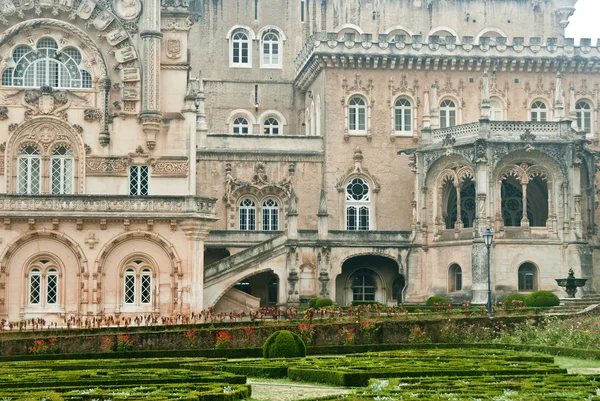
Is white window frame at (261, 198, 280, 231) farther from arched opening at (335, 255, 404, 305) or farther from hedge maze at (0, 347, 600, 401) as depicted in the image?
hedge maze at (0, 347, 600, 401)

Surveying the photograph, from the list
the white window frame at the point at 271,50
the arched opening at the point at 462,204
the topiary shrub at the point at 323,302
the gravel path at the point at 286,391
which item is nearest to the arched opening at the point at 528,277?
the arched opening at the point at 462,204

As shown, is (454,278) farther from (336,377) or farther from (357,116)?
(336,377)

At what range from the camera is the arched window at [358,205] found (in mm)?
61156

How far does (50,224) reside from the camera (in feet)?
157

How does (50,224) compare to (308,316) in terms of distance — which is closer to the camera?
(308,316)

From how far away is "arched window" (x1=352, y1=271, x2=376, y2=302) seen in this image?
2331 inches

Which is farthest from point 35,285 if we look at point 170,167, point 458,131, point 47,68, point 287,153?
point 458,131

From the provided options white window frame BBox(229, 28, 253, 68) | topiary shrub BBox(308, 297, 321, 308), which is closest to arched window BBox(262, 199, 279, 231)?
topiary shrub BBox(308, 297, 321, 308)

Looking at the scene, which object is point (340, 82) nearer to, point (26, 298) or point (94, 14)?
point (94, 14)

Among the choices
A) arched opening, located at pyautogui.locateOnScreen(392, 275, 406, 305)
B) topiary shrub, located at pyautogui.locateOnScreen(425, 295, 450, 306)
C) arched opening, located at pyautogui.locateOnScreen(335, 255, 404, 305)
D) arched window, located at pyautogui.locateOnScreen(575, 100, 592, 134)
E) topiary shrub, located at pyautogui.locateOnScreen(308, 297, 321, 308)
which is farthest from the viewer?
arched window, located at pyautogui.locateOnScreen(575, 100, 592, 134)

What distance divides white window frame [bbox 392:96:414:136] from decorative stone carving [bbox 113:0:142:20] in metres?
16.9

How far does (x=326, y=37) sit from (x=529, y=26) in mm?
14273

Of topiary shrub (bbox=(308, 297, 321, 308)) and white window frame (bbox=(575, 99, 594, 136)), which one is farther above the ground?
white window frame (bbox=(575, 99, 594, 136))

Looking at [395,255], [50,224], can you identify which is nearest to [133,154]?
[50,224]
